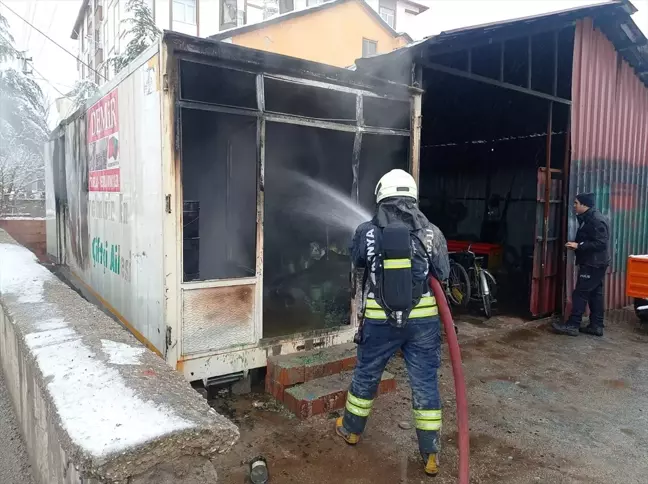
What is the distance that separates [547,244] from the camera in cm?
746

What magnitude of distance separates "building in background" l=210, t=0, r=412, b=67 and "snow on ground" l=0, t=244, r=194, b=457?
1513 cm

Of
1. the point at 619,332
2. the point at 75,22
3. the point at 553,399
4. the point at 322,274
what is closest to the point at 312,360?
the point at 322,274

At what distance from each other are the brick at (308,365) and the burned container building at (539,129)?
2438mm

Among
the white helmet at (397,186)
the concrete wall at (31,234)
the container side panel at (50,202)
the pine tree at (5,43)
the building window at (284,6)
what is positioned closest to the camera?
the white helmet at (397,186)

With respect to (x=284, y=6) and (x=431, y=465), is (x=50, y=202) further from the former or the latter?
(x=284, y=6)

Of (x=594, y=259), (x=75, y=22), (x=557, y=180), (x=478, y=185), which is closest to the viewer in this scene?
(x=594, y=259)

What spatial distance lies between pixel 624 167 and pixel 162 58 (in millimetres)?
7965

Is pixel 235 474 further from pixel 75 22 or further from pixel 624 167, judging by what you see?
pixel 75 22

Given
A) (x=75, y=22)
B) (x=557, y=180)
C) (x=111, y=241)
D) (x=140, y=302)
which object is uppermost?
(x=75, y=22)

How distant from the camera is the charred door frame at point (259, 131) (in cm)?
388

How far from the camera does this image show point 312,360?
450 centimetres

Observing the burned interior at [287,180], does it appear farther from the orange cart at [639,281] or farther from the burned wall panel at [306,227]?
the orange cart at [639,281]

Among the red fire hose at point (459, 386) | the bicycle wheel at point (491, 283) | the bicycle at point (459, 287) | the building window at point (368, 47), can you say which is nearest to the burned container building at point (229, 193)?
the red fire hose at point (459, 386)

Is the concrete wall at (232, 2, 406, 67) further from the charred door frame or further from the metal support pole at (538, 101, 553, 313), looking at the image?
the charred door frame
